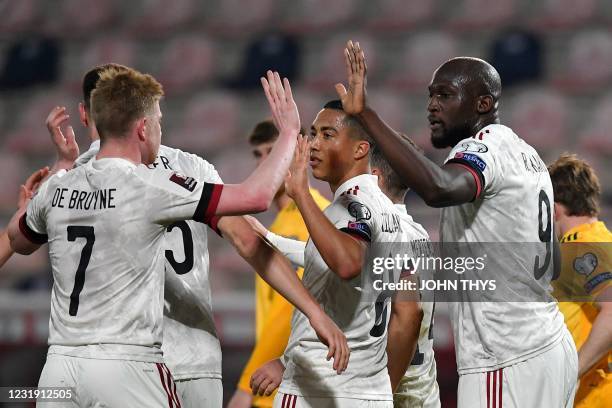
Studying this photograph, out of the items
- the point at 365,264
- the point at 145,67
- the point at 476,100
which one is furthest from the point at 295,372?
the point at 145,67

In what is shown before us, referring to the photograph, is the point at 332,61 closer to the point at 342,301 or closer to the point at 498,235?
the point at 498,235

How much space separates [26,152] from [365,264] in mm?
9010

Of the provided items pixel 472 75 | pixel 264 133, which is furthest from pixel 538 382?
pixel 264 133

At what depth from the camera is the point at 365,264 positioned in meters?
3.91

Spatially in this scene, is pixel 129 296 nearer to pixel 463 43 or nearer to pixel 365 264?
pixel 365 264

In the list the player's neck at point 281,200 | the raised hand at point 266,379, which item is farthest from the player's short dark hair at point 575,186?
the raised hand at point 266,379

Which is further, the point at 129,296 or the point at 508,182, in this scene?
the point at 508,182

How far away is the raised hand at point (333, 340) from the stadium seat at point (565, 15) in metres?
9.09

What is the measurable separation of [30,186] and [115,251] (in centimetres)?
120

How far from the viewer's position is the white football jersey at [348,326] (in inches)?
154

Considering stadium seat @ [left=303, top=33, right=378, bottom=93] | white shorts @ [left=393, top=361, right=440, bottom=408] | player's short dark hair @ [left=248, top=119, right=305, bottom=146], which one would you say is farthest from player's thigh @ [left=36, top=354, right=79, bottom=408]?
stadium seat @ [left=303, top=33, right=378, bottom=93]

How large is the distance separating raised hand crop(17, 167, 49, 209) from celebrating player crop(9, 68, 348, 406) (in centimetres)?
80

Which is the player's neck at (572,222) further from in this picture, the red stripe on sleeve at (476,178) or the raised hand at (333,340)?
the raised hand at (333,340)

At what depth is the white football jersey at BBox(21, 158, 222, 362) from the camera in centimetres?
350
